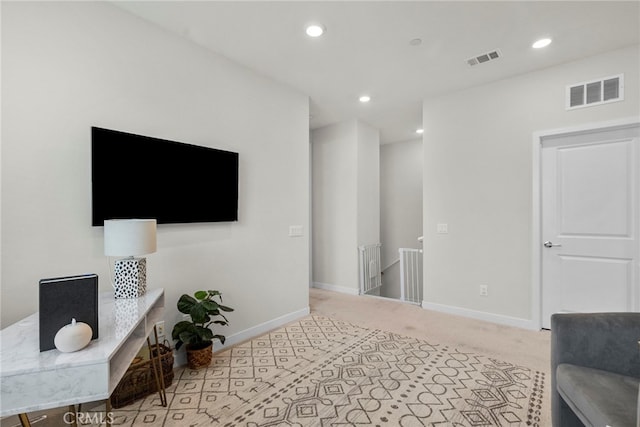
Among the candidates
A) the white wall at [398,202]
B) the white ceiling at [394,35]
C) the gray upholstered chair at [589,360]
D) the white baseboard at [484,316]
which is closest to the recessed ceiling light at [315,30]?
the white ceiling at [394,35]

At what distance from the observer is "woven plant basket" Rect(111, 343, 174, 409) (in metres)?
1.91

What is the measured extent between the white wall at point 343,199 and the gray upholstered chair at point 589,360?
10.6ft

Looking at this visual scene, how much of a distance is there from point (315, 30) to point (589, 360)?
283cm

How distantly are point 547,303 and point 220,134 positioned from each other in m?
3.83

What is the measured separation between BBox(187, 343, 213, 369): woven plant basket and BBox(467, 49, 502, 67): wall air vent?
362 cm

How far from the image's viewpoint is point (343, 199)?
484cm

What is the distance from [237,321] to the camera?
2.93 meters

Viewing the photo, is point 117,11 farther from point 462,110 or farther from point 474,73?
point 462,110

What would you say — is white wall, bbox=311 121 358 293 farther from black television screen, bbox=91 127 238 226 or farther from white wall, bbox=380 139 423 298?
black television screen, bbox=91 127 238 226

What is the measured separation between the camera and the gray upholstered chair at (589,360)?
133 cm

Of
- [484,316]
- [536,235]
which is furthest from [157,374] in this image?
[536,235]

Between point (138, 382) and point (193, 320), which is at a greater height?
point (193, 320)

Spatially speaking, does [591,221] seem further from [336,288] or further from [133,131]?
[133,131]

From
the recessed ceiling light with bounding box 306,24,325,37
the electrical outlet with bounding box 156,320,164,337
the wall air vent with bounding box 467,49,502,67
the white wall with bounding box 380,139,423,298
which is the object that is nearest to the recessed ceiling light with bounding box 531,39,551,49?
the wall air vent with bounding box 467,49,502,67
